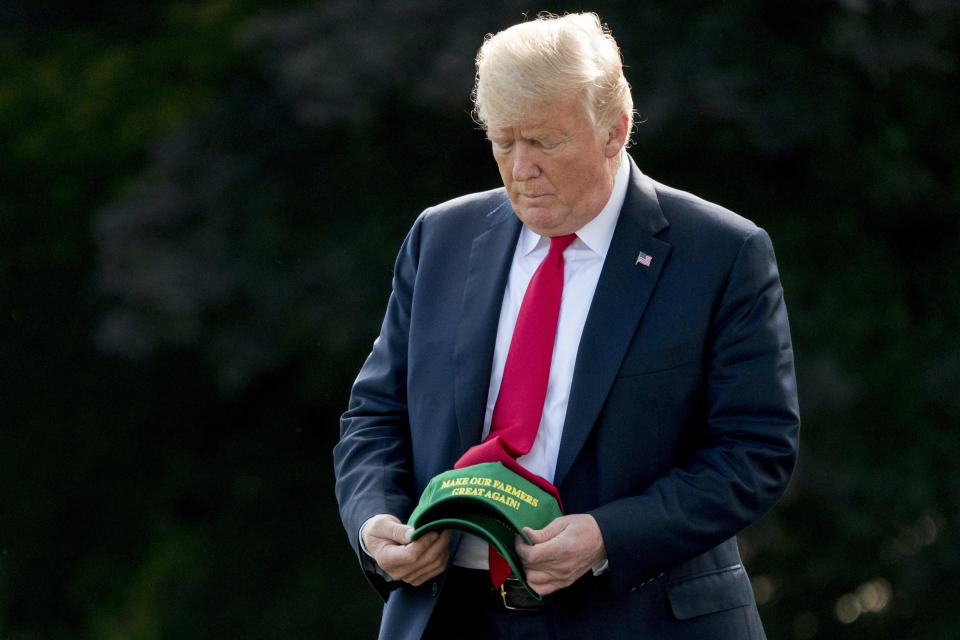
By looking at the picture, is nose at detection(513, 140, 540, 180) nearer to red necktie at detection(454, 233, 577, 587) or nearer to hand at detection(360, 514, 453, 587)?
red necktie at detection(454, 233, 577, 587)

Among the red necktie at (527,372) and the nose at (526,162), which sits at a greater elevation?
the nose at (526,162)

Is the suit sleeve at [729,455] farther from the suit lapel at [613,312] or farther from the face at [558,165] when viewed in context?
the face at [558,165]

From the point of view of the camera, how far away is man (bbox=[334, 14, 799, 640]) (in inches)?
84.8

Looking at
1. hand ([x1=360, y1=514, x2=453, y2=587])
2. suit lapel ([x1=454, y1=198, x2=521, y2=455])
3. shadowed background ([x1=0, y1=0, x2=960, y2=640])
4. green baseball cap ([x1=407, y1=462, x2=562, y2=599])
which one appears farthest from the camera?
shadowed background ([x1=0, y1=0, x2=960, y2=640])

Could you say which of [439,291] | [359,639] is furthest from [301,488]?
[439,291]

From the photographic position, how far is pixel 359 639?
5.74m

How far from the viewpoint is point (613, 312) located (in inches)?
87.3

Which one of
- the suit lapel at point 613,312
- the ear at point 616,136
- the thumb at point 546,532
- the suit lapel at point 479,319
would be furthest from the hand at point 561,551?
the ear at point 616,136

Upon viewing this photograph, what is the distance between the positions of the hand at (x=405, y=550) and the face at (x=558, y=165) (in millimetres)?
530

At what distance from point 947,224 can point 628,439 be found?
3.87 meters

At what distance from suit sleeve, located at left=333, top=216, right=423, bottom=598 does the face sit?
1.05 ft

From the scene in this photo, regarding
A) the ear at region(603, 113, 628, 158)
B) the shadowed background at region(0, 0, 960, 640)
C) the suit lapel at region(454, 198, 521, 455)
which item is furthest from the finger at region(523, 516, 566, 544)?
the shadowed background at region(0, 0, 960, 640)

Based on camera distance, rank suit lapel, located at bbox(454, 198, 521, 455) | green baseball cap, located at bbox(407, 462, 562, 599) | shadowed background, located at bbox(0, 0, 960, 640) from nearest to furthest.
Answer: green baseball cap, located at bbox(407, 462, 562, 599)
suit lapel, located at bbox(454, 198, 521, 455)
shadowed background, located at bbox(0, 0, 960, 640)

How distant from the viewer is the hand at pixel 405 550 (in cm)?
213
